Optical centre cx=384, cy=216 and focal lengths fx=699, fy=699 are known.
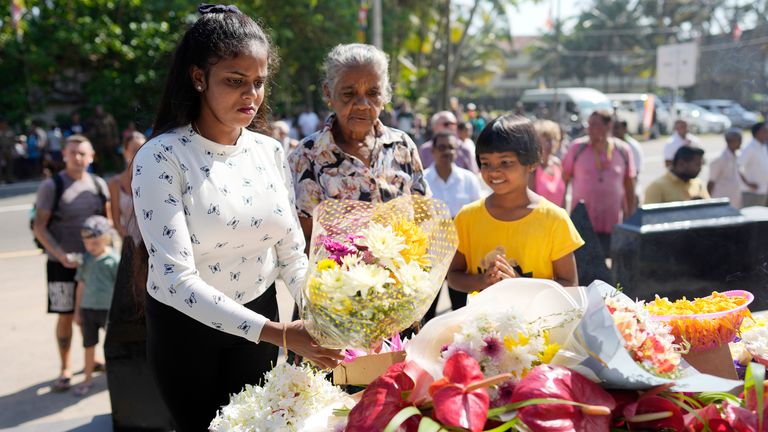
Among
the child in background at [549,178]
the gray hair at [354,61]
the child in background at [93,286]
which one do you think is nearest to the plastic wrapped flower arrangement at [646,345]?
the gray hair at [354,61]

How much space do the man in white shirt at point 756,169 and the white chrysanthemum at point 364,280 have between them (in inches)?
323

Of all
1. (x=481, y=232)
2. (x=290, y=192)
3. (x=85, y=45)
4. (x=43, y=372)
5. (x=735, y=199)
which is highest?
(x=85, y=45)

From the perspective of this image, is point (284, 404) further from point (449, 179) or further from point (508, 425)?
point (449, 179)

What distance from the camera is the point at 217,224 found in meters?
2.11

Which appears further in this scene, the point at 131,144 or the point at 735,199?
the point at 735,199

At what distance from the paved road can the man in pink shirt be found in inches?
65.7

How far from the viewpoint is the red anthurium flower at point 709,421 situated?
4.79ft

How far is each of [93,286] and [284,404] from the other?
3.76 metres

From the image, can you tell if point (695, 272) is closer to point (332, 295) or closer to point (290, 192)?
point (290, 192)

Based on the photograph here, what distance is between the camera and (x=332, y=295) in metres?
1.56

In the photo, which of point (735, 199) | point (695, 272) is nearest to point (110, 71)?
point (735, 199)

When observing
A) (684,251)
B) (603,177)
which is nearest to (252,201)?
(684,251)

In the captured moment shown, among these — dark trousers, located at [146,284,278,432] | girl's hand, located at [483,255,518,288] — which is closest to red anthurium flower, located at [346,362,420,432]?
dark trousers, located at [146,284,278,432]

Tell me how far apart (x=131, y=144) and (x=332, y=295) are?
5137mm
